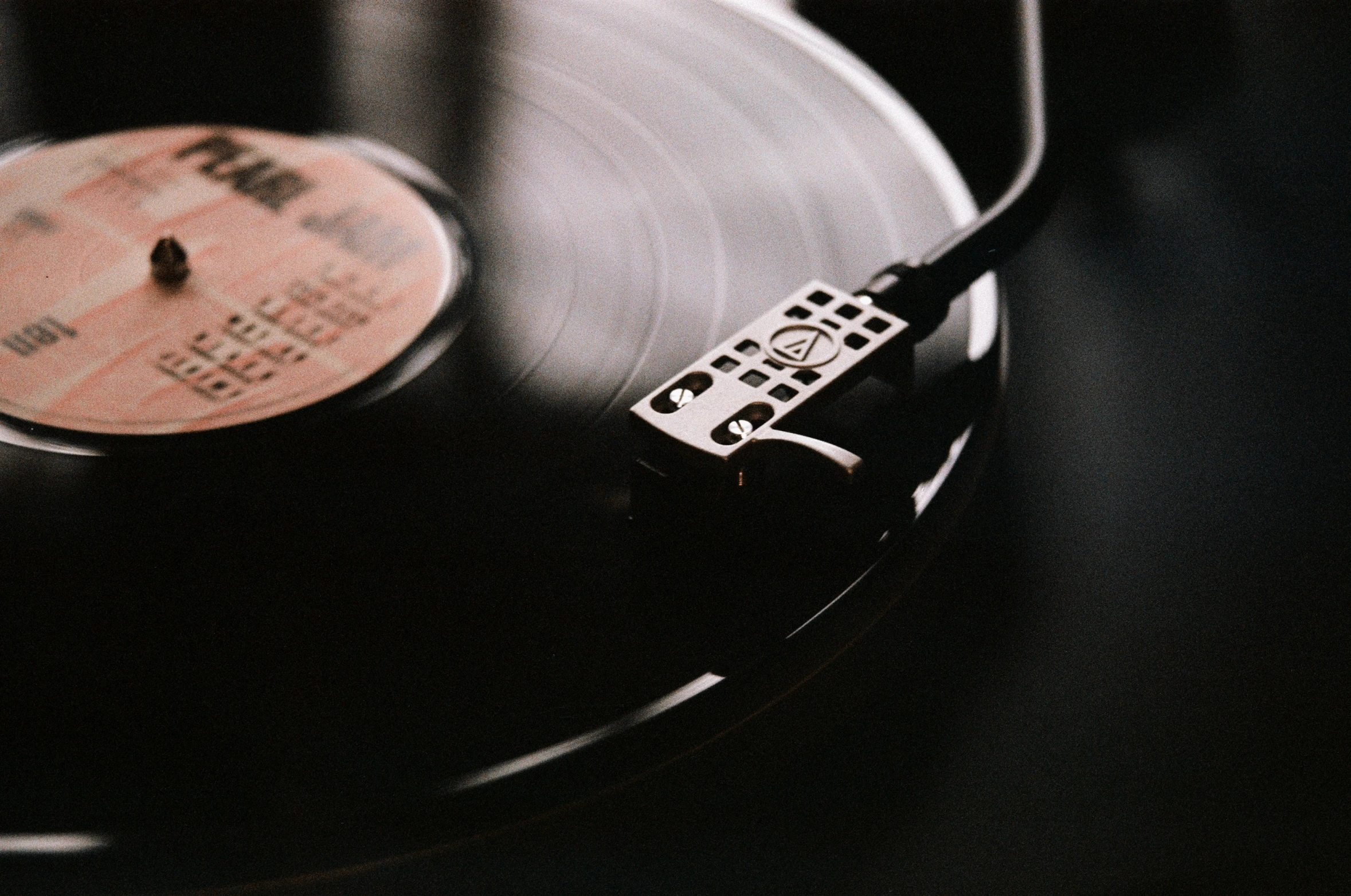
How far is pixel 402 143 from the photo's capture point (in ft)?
3.22

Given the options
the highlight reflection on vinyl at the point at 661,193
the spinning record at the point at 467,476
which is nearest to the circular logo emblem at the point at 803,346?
the spinning record at the point at 467,476

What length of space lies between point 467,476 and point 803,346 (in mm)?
183

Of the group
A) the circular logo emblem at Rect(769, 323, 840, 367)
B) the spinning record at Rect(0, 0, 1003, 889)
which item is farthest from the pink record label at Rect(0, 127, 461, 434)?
the circular logo emblem at Rect(769, 323, 840, 367)

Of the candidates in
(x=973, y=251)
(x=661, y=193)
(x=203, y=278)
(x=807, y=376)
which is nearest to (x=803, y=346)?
(x=807, y=376)

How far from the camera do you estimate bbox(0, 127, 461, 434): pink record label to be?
791 millimetres

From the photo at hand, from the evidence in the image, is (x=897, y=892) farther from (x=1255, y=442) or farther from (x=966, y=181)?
(x=966, y=181)

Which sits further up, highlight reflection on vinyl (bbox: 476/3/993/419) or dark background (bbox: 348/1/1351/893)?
highlight reflection on vinyl (bbox: 476/3/993/419)

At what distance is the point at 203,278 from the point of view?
87cm

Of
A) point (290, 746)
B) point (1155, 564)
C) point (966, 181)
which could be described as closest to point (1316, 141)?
point (966, 181)

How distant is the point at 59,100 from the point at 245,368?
1.11 ft

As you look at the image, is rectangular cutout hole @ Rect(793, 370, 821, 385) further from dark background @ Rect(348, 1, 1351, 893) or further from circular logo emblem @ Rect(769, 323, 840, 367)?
dark background @ Rect(348, 1, 1351, 893)

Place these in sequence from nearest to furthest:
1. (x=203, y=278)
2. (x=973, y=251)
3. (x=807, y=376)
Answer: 1. (x=807, y=376)
2. (x=973, y=251)
3. (x=203, y=278)

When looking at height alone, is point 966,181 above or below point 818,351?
below

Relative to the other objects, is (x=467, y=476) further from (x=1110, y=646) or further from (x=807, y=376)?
(x=1110, y=646)
